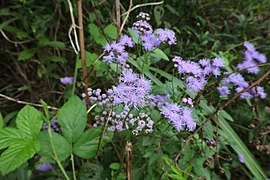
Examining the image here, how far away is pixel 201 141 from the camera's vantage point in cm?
107

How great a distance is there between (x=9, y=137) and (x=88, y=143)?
18 centimetres

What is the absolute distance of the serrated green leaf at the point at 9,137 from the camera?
0.84 meters

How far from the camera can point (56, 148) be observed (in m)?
0.90

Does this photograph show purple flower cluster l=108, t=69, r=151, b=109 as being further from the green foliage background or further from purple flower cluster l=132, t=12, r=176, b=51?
the green foliage background

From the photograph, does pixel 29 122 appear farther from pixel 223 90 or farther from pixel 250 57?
pixel 250 57

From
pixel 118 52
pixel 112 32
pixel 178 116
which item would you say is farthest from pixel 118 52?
pixel 112 32

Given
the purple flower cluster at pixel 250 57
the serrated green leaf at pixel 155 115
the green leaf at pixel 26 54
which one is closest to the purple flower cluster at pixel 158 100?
the serrated green leaf at pixel 155 115

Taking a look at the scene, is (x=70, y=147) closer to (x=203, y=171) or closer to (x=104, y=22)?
(x=203, y=171)

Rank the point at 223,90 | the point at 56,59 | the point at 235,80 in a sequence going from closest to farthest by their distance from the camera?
the point at 223,90 < the point at 235,80 < the point at 56,59

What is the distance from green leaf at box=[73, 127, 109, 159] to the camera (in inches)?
35.7

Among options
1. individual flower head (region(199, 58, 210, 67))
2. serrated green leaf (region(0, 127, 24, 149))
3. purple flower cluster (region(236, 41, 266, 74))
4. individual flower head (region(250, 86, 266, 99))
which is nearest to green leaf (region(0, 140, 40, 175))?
serrated green leaf (region(0, 127, 24, 149))

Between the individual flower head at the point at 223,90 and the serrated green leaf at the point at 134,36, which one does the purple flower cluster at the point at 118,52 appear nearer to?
the serrated green leaf at the point at 134,36

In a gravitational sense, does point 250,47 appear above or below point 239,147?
above

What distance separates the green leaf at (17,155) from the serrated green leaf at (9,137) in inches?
0.6
